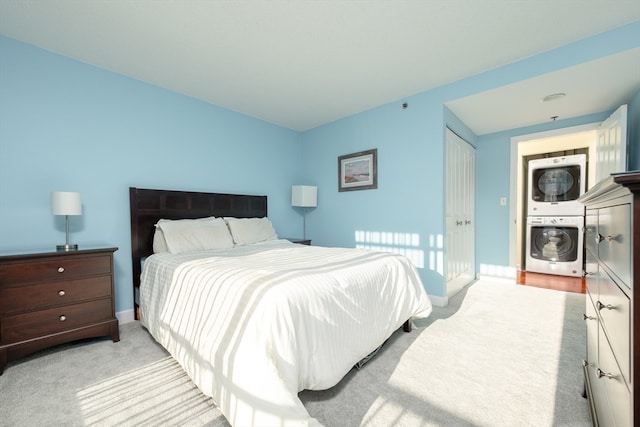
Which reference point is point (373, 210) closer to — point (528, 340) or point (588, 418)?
point (528, 340)

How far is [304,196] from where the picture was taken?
13.0ft

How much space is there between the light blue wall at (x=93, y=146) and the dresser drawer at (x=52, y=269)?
52 cm

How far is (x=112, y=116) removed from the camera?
256cm

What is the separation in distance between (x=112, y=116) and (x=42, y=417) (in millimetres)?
2375

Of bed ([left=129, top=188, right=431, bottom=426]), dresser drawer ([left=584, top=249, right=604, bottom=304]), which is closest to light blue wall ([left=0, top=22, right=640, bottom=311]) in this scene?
bed ([left=129, top=188, right=431, bottom=426])

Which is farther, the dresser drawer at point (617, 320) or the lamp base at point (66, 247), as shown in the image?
the lamp base at point (66, 247)

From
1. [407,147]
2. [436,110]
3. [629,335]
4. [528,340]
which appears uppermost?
[436,110]

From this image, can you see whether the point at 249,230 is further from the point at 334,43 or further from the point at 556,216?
the point at 556,216

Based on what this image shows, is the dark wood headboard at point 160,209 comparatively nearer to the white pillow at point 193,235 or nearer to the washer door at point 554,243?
the white pillow at point 193,235

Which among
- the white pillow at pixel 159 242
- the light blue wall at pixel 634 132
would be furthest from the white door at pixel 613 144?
the white pillow at pixel 159 242

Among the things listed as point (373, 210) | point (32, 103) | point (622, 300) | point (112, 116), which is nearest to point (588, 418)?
point (622, 300)

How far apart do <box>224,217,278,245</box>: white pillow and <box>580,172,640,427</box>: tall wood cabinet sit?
2.80m

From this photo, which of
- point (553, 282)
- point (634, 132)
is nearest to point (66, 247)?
point (634, 132)

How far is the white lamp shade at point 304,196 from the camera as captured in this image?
3965 millimetres
